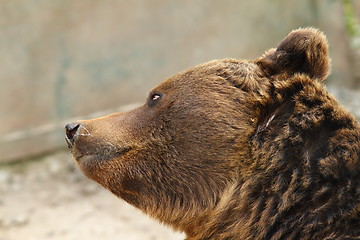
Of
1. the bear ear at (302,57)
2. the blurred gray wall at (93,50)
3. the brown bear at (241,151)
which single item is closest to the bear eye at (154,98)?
the brown bear at (241,151)

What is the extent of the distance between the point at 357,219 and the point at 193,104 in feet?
3.51

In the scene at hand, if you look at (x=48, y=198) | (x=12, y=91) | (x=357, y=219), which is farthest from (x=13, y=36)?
(x=357, y=219)

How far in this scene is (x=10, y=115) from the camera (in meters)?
7.39

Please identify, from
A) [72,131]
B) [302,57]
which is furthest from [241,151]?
[72,131]

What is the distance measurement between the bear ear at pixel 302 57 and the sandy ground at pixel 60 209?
310cm

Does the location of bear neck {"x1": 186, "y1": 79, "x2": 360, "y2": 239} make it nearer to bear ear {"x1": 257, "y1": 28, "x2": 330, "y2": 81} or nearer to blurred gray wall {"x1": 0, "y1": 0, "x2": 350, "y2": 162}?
bear ear {"x1": 257, "y1": 28, "x2": 330, "y2": 81}

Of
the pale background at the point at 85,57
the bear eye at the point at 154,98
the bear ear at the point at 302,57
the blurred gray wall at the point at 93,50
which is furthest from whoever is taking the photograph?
the blurred gray wall at the point at 93,50

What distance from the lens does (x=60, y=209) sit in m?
6.56

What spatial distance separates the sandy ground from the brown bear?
271 centimetres

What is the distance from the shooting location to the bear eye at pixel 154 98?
3.42 meters

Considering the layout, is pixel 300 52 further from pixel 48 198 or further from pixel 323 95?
pixel 48 198

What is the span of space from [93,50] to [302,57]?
15.2ft

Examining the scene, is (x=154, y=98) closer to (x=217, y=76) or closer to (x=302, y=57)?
(x=217, y=76)

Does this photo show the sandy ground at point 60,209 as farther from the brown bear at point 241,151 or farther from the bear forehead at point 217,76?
the bear forehead at point 217,76
